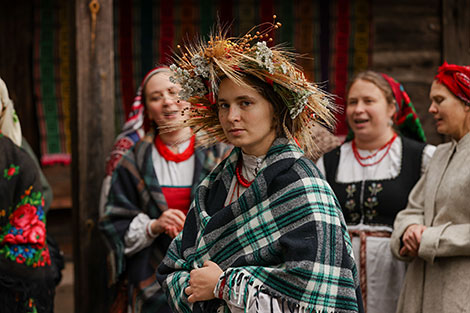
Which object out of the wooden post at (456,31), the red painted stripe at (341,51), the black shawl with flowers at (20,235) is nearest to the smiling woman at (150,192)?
the black shawl with flowers at (20,235)

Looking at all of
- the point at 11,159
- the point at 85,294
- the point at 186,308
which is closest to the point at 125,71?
the point at 85,294

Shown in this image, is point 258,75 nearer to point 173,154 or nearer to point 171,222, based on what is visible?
point 171,222

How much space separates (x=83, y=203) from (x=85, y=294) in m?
0.67

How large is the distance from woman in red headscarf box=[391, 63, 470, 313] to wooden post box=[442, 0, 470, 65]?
8.35ft

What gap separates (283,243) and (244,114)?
1.77 feet

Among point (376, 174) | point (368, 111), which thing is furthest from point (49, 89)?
point (376, 174)

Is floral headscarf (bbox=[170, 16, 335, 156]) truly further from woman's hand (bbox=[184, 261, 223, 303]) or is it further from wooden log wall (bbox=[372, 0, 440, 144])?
wooden log wall (bbox=[372, 0, 440, 144])

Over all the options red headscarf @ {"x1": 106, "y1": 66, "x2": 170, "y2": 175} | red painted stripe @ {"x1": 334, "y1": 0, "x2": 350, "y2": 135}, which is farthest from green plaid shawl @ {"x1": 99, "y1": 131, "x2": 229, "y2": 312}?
red painted stripe @ {"x1": 334, "y1": 0, "x2": 350, "y2": 135}

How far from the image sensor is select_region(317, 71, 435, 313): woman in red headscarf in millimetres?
3951

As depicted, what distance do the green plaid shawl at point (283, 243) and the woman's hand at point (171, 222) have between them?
88 centimetres

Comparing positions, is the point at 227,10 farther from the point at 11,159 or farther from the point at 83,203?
the point at 11,159

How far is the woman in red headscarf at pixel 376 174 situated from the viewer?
156 inches

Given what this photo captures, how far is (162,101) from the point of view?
3887 millimetres

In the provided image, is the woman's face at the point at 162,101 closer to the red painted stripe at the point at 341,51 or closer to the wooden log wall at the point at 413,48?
the red painted stripe at the point at 341,51
